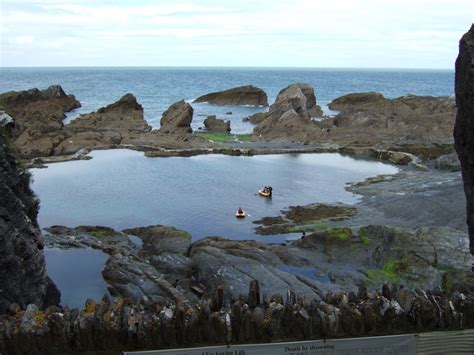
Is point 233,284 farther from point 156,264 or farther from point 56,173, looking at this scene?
point 56,173

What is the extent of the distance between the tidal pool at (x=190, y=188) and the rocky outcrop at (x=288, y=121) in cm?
1617

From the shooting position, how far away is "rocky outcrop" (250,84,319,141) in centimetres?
8844

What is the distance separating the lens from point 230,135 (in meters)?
91.1

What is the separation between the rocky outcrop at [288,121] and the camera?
88.4 meters

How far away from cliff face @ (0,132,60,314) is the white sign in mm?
10016

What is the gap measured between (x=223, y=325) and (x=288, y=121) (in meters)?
85.5

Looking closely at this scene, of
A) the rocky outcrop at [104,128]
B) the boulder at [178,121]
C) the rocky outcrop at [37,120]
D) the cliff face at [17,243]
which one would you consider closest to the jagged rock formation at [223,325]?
the cliff face at [17,243]

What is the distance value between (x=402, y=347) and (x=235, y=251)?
21.1 metres

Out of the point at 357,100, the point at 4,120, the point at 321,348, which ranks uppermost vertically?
the point at 4,120

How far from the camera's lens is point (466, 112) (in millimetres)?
10898

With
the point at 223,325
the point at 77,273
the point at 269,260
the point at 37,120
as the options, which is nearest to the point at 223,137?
the point at 37,120

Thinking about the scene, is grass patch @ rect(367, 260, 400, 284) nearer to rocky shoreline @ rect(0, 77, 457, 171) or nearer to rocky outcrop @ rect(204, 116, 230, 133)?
rocky shoreline @ rect(0, 77, 457, 171)

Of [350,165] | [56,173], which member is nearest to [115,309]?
[56,173]

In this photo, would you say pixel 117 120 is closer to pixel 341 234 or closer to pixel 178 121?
pixel 178 121
